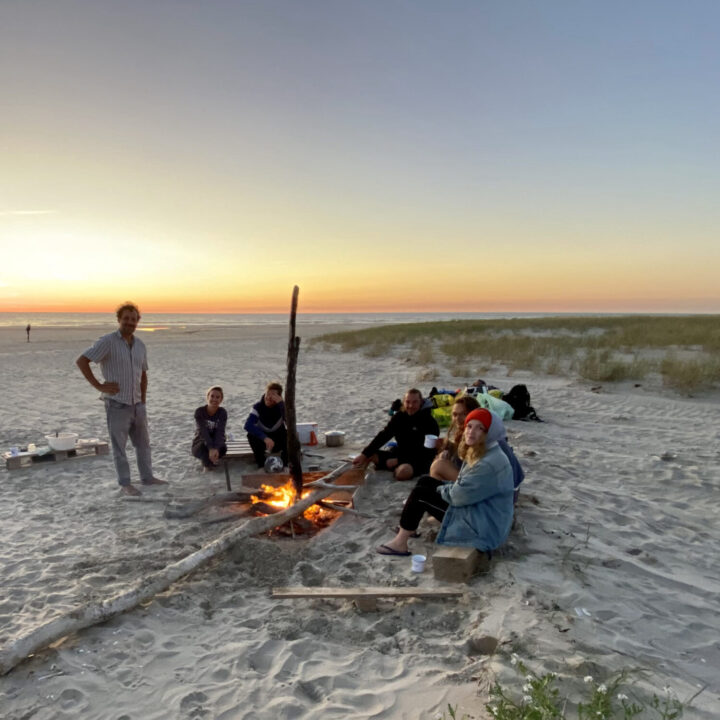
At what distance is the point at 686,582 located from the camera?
4.29m

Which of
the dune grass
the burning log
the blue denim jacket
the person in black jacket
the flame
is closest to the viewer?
the blue denim jacket

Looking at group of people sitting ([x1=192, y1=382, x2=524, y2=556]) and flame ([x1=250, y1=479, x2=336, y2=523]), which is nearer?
group of people sitting ([x1=192, y1=382, x2=524, y2=556])

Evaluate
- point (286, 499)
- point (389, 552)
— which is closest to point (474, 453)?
point (389, 552)

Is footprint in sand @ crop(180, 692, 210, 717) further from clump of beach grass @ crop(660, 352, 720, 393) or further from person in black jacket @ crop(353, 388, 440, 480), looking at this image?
clump of beach grass @ crop(660, 352, 720, 393)

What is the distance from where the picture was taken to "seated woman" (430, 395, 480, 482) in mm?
5055

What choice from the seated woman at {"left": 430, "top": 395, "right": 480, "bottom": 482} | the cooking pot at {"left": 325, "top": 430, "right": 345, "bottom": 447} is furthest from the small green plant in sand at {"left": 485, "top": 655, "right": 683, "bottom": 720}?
the cooking pot at {"left": 325, "top": 430, "right": 345, "bottom": 447}

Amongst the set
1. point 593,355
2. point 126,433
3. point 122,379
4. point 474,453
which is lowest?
point 126,433

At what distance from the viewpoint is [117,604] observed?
3766mm

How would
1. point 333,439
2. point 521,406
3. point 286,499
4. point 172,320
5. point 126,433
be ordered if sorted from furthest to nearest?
point 172,320, point 521,406, point 333,439, point 126,433, point 286,499

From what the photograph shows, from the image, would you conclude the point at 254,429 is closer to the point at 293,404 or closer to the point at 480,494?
the point at 293,404

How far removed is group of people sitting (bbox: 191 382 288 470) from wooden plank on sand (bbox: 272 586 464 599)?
3185 mm

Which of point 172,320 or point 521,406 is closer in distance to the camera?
point 521,406

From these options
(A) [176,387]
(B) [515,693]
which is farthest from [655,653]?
(A) [176,387]

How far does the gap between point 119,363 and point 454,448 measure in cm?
379
